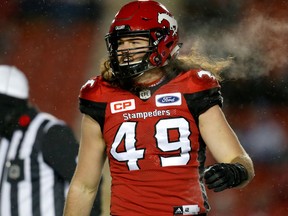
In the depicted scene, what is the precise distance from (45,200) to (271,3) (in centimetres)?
200

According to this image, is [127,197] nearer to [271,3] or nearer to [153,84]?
[153,84]

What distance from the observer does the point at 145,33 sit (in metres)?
2.51

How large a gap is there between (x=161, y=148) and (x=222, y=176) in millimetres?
292

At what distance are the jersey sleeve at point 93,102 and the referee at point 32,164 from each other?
0.78m

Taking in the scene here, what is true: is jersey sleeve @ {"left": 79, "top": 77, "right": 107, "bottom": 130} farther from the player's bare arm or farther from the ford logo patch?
the player's bare arm

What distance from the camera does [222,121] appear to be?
243 cm

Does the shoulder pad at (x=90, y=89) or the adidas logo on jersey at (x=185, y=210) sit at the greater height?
the shoulder pad at (x=90, y=89)

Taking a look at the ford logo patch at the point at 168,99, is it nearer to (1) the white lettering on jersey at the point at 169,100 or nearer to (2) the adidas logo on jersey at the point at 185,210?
(1) the white lettering on jersey at the point at 169,100

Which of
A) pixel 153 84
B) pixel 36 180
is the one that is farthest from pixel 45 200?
pixel 153 84

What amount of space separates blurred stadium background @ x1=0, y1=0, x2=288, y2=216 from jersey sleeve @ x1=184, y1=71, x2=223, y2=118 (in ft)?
6.15

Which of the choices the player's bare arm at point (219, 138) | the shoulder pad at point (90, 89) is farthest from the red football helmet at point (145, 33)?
the player's bare arm at point (219, 138)

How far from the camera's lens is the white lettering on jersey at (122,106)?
2490mm

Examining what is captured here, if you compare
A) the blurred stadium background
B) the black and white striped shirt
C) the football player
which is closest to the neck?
the football player

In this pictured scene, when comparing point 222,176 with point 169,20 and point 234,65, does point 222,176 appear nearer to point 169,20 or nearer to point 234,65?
point 169,20
